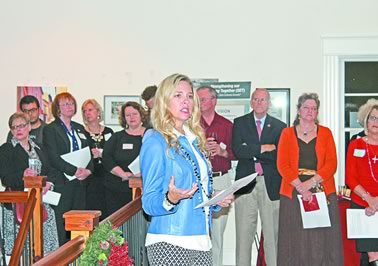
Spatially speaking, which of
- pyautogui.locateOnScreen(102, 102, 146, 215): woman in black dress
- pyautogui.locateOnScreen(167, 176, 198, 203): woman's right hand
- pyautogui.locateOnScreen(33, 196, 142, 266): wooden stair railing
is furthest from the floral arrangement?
pyautogui.locateOnScreen(102, 102, 146, 215): woman in black dress

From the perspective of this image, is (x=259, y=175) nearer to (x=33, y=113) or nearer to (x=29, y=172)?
(x=29, y=172)

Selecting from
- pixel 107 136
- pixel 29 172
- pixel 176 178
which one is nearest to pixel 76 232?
pixel 176 178

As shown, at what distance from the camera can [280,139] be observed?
5.22 m

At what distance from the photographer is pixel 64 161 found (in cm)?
536

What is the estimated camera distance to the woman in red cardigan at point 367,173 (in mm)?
4891

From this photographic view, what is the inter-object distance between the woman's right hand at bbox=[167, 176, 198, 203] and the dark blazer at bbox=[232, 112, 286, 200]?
9.37ft

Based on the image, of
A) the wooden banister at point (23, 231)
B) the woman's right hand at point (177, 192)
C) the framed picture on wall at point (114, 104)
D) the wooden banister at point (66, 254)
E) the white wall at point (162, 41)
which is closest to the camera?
the wooden banister at point (66, 254)

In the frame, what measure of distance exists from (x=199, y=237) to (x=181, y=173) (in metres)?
0.30

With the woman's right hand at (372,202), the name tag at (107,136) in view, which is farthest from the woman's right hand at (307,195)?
the name tag at (107,136)

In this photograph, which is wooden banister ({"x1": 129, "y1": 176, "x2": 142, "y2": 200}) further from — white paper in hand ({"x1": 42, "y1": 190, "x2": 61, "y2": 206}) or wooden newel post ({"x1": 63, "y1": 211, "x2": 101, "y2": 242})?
wooden newel post ({"x1": 63, "y1": 211, "x2": 101, "y2": 242})

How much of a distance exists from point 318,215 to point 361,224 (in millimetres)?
342

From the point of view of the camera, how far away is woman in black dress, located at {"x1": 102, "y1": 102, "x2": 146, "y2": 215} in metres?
5.56

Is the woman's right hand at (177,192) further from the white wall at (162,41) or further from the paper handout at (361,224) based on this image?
the white wall at (162,41)

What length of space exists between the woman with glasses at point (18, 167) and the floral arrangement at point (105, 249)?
249cm
